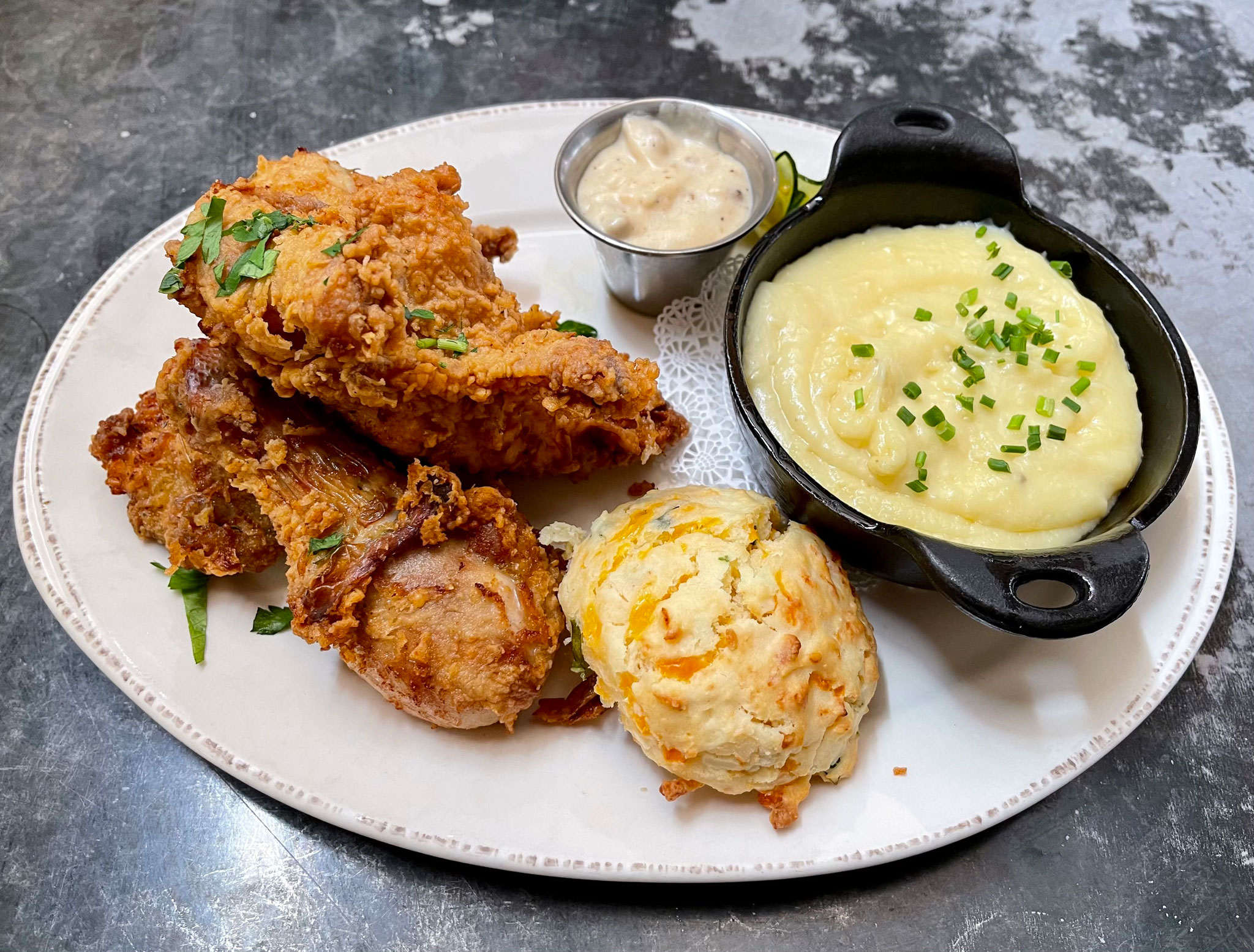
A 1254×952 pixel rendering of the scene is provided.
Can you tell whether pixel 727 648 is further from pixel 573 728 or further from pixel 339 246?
pixel 339 246

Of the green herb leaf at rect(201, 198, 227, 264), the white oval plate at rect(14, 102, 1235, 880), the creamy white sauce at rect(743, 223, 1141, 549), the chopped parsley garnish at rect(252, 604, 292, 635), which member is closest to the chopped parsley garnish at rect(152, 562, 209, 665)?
the white oval plate at rect(14, 102, 1235, 880)

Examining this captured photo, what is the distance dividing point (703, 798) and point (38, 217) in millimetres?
4342

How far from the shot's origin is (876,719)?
9.70 feet

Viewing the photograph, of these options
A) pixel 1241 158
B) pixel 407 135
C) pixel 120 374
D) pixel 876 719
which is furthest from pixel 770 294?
pixel 1241 158

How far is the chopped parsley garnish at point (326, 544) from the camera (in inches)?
110

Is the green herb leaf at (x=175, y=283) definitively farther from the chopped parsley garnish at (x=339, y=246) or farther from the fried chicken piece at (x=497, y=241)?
the fried chicken piece at (x=497, y=241)

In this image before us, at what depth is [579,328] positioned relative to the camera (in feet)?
12.1

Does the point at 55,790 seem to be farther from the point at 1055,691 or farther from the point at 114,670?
the point at 1055,691

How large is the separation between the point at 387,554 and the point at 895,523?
1573 mm

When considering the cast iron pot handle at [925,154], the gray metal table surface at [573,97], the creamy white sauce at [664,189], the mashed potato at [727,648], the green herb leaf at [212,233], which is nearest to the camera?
the mashed potato at [727,648]

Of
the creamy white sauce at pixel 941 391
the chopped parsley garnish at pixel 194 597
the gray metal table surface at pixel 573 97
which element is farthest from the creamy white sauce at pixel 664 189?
the chopped parsley garnish at pixel 194 597

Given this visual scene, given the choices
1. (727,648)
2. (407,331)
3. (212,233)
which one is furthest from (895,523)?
(212,233)

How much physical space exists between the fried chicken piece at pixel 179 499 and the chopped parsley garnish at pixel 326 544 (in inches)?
14.2

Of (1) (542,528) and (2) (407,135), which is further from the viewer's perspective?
(2) (407,135)
